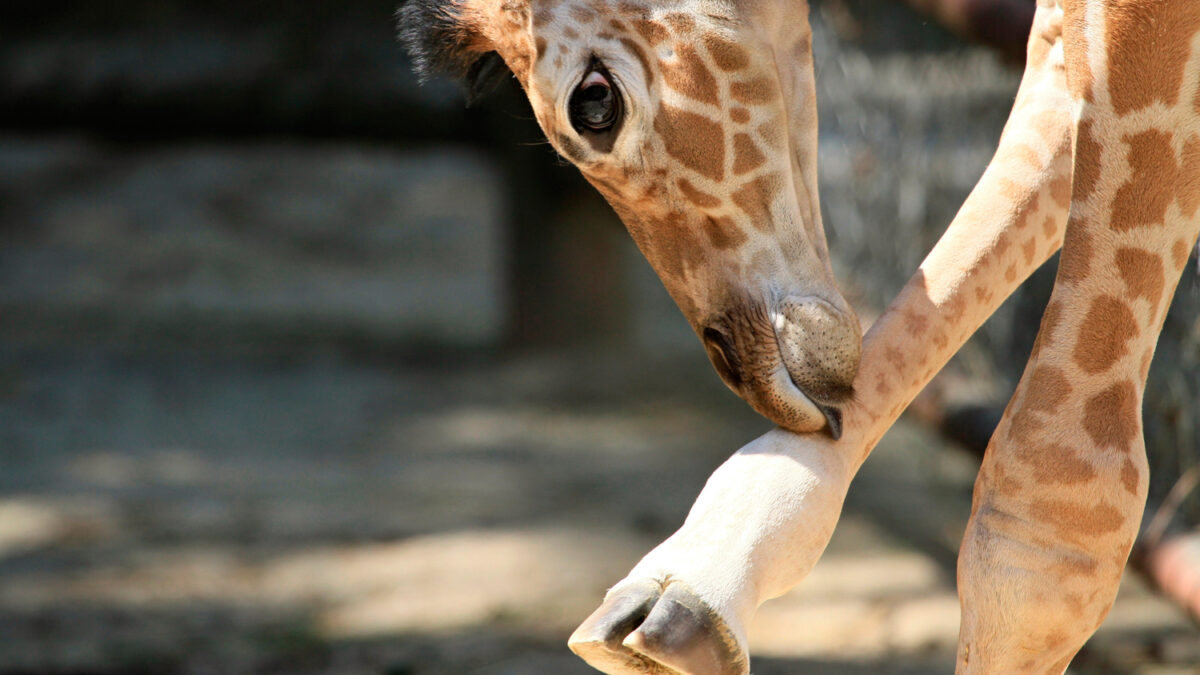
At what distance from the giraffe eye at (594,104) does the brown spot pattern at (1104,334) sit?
495 millimetres

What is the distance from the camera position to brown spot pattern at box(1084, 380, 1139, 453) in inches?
46.1

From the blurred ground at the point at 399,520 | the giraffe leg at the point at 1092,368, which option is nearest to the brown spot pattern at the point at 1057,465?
the giraffe leg at the point at 1092,368

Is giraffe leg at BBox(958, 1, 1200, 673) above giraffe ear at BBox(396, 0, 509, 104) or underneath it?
underneath

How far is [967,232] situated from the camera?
1.28m

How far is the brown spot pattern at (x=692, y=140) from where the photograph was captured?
119 cm

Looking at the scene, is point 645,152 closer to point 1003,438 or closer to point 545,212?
point 1003,438

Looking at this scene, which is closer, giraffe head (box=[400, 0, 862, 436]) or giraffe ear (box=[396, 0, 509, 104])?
giraffe head (box=[400, 0, 862, 436])

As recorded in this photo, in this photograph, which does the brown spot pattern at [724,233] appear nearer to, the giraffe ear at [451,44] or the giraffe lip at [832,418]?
the giraffe lip at [832,418]

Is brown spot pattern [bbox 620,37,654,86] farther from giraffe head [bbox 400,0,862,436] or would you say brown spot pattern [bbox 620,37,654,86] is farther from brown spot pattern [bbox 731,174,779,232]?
brown spot pattern [bbox 731,174,779,232]

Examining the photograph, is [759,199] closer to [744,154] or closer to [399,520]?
[744,154]

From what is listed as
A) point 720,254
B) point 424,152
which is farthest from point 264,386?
point 720,254

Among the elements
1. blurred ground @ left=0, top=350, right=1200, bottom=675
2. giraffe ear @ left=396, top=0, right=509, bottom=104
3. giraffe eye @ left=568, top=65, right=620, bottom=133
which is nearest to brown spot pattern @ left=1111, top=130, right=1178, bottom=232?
giraffe eye @ left=568, top=65, right=620, bottom=133

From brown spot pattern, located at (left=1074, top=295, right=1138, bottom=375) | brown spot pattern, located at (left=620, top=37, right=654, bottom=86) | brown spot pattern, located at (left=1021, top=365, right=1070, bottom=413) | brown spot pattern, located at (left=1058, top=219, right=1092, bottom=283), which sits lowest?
brown spot pattern, located at (left=1021, top=365, right=1070, bottom=413)

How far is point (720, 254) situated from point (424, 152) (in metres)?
3.57
